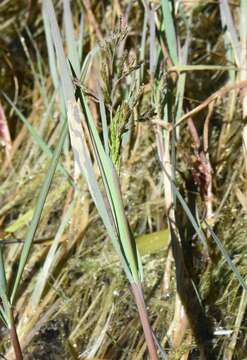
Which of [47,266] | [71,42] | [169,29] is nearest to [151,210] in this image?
[47,266]

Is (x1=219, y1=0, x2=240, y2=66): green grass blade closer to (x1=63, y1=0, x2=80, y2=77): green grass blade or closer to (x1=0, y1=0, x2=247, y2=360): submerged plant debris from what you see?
(x1=0, y1=0, x2=247, y2=360): submerged plant debris

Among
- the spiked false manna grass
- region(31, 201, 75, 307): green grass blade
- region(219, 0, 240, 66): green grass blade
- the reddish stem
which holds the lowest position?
region(31, 201, 75, 307): green grass blade

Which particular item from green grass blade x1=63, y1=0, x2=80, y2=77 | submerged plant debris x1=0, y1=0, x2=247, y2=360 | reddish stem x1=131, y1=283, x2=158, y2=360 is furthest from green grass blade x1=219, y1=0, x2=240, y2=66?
reddish stem x1=131, y1=283, x2=158, y2=360

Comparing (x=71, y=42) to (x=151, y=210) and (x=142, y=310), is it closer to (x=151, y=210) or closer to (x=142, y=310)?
(x=142, y=310)

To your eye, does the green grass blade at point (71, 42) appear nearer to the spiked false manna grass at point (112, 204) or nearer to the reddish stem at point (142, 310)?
the spiked false manna grass at point (112, 204)

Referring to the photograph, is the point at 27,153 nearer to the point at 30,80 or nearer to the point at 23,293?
the point at 30,80

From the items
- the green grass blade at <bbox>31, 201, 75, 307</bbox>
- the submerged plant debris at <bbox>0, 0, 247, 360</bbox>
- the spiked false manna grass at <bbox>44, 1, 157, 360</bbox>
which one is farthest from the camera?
the green grass blade at <bbox>31, 201, 75, 307</bbox>

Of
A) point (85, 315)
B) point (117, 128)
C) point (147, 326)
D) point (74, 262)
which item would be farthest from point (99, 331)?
point (117, 128)

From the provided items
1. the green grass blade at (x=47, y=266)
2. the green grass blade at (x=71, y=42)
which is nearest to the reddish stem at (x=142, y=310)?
the green grass blade at (x=71, y=42)
